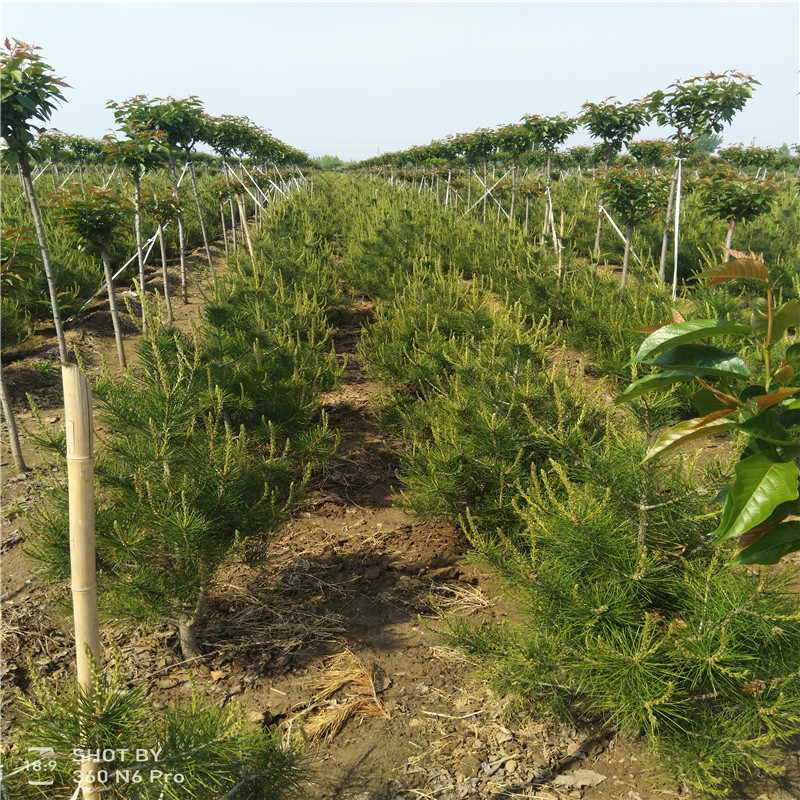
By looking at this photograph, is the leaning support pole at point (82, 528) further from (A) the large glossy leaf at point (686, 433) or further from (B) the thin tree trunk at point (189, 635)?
(B) the thin tree trunk at point (189, 635)

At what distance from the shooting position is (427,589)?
10.5 ft

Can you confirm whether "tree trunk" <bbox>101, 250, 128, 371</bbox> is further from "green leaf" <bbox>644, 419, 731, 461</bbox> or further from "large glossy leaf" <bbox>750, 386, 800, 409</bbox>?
"large glossy leaf" <bbox>750, 386, 800, 409</bbox>

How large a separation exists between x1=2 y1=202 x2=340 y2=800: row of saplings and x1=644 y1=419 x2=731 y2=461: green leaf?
1143mm

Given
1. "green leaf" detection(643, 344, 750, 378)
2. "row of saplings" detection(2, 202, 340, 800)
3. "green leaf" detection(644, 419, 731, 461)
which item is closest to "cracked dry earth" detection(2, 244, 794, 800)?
"row of saplings" detection(2, 202, 340, 800)

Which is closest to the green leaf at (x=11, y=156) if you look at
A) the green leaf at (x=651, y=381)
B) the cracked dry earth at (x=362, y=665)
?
the cracked dry earth at (x=362, y=665)

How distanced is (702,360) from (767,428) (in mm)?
122

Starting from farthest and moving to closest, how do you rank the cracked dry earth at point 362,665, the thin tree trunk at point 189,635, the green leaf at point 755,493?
the thin tree trunk at point 189,635
the cracked dry earth at point 362,665
the green leaf at point 755,493

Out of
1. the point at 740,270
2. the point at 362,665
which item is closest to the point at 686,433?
the point at 740,270

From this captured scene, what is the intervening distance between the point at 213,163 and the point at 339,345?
25.5 metres

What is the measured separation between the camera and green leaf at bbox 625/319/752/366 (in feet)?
2.46

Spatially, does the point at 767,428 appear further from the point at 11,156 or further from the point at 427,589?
the point at 11,156

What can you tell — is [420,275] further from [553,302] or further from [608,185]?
[608,185]

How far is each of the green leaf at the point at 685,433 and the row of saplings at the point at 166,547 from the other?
3.75ft

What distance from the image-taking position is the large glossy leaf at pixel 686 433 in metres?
0.82
